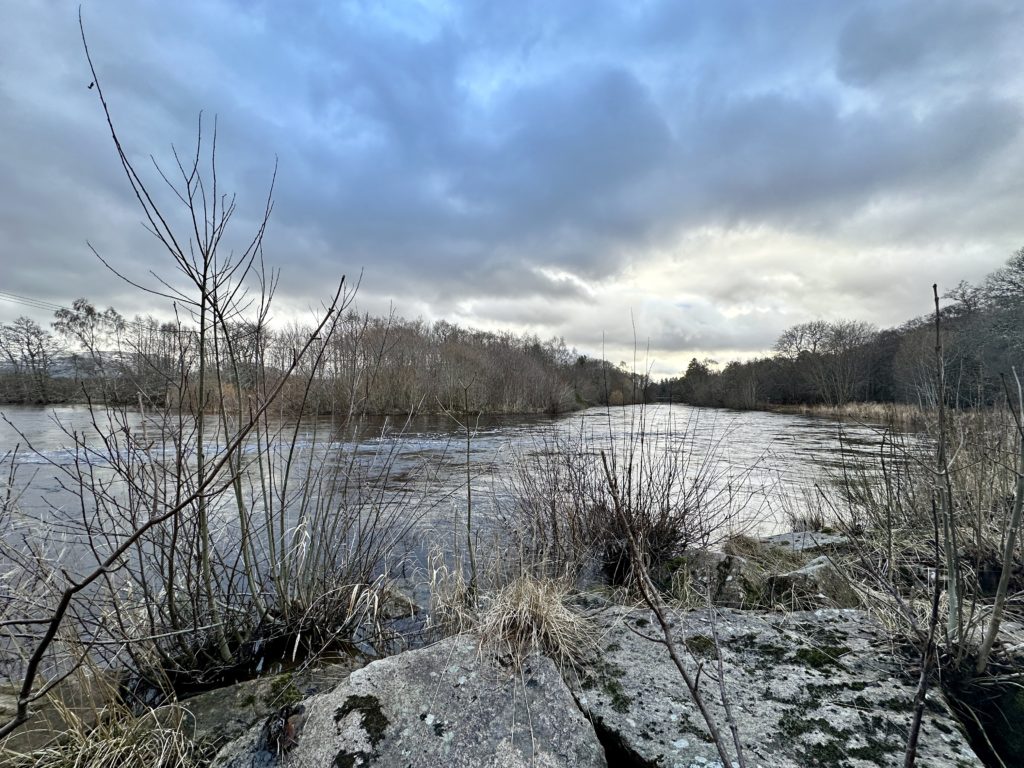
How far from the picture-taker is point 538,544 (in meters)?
4.30

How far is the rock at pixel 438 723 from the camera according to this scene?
1.75m

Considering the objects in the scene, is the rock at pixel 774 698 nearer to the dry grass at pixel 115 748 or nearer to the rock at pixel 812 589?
the rock at pixel 812 589

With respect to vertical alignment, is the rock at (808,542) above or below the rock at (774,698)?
below

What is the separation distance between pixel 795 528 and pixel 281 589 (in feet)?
22.2

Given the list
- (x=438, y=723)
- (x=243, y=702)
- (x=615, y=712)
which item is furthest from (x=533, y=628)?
(x=243, y=702)

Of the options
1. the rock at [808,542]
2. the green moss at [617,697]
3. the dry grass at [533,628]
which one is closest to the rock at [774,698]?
the green moss at [617,697]

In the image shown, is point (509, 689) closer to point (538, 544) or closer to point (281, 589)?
point (281, 589)

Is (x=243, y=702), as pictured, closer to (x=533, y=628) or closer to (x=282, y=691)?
(x=282, y=691)

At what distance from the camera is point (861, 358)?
3478 cm

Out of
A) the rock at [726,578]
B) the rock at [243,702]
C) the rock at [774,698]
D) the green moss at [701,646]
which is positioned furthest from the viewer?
the rock at [726,578]

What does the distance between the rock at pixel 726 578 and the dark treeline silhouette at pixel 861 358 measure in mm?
2765

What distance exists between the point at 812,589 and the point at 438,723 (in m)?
3.19

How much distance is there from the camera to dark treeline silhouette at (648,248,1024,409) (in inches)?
572

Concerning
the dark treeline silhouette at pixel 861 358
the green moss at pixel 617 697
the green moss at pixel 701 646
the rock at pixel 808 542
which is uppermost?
the dark treeline silhouette at pixel 861 358
